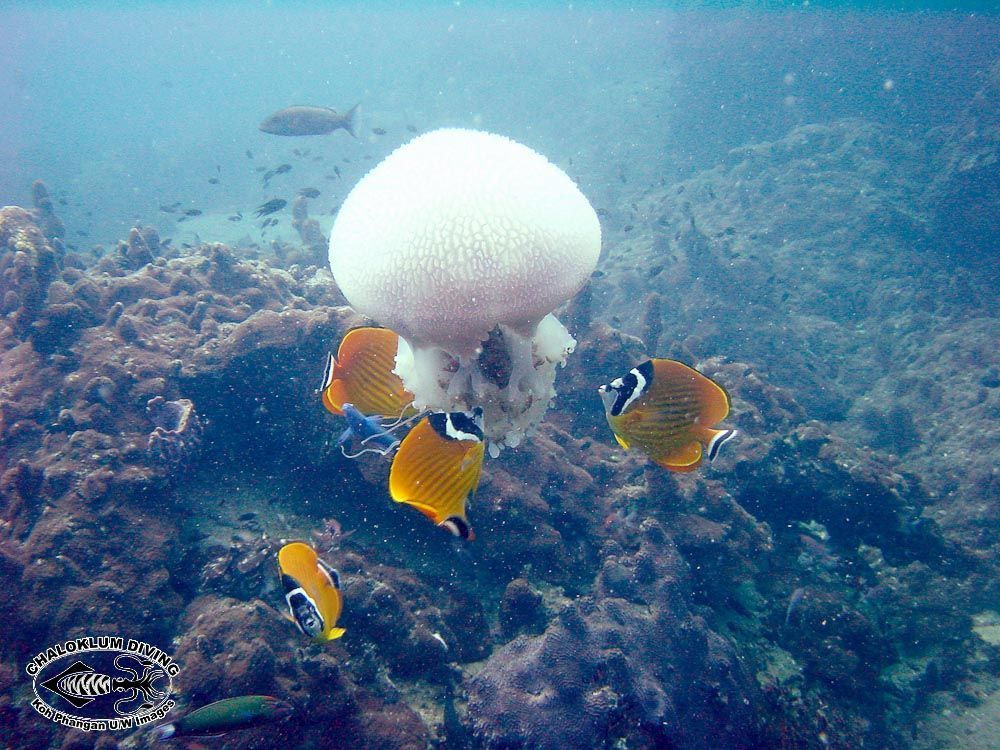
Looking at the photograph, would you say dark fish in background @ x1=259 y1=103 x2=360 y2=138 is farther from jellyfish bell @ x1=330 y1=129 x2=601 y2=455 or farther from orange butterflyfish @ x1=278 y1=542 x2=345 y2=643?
orange butterflyfish @ x1=278 y1=542 x2=345 y2=643

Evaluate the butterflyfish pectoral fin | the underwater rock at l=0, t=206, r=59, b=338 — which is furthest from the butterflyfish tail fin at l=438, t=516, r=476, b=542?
the underwater rock at l=0, t=206, r=59, b=338

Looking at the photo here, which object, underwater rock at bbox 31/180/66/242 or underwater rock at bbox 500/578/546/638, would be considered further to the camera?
underwater rock at bbox 31/180/66/242

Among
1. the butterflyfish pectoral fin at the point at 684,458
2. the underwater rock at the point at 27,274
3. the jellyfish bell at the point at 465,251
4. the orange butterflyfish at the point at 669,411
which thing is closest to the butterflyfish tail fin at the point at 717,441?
the orange butterflyfish at the point at 669,411

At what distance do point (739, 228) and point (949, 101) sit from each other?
1282 centimetres

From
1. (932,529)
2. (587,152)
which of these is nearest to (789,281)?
(932,529)

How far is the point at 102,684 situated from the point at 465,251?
152 inches

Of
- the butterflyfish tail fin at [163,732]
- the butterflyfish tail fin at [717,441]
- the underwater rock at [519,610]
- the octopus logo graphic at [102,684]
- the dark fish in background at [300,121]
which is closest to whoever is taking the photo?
the butterflyfish tail fin at [163,732]

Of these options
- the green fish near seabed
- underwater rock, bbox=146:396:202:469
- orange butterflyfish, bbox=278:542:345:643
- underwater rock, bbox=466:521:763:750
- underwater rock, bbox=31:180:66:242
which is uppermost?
orange butterflyfish, bbox=278:542:345:643

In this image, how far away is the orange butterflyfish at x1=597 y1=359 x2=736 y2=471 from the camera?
2.99 meters

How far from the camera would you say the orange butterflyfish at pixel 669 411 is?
2.99 m

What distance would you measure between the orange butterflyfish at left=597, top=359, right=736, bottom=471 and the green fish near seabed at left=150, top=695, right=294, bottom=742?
8.59 ft

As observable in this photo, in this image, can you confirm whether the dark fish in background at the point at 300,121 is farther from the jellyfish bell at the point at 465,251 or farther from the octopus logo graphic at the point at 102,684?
the octopus logo graphic at the point at 102,684

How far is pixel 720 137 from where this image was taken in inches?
1038

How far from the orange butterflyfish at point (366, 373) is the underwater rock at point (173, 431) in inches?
104
